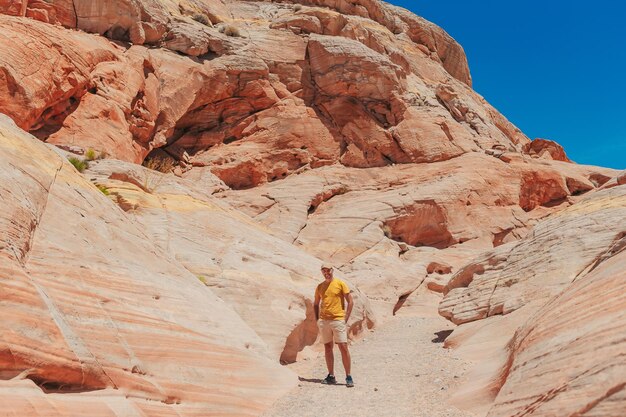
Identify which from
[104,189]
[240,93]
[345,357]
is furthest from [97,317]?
[240,93]

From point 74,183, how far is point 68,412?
15.2 ft

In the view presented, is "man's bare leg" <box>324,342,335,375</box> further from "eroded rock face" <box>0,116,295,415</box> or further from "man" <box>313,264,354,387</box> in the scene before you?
"eroded rock face" <box>0,116,295,415</box>

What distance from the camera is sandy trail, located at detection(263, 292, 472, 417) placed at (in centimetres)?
716

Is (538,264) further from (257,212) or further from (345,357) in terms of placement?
(257,212)

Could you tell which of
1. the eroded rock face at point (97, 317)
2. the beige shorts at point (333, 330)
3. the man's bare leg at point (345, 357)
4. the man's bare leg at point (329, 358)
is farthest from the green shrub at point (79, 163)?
the man's bare leg at point (345, 357)

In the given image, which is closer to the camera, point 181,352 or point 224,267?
point 181,352

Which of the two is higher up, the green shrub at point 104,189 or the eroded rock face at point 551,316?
the eroded rock face at point 551,316

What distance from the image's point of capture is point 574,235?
11.9m

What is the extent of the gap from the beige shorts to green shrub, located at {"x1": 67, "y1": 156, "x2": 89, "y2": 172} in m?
7.35

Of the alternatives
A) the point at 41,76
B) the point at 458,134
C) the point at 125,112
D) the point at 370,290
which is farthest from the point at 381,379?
the point at 458,134

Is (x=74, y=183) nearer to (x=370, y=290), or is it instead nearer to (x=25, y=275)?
(x=25, y=275)

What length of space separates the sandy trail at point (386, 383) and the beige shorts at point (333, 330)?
690 millimetres

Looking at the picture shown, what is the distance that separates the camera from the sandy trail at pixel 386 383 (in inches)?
282

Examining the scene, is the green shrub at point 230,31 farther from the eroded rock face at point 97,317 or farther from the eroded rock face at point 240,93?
the eroded rock face at point 97,317
